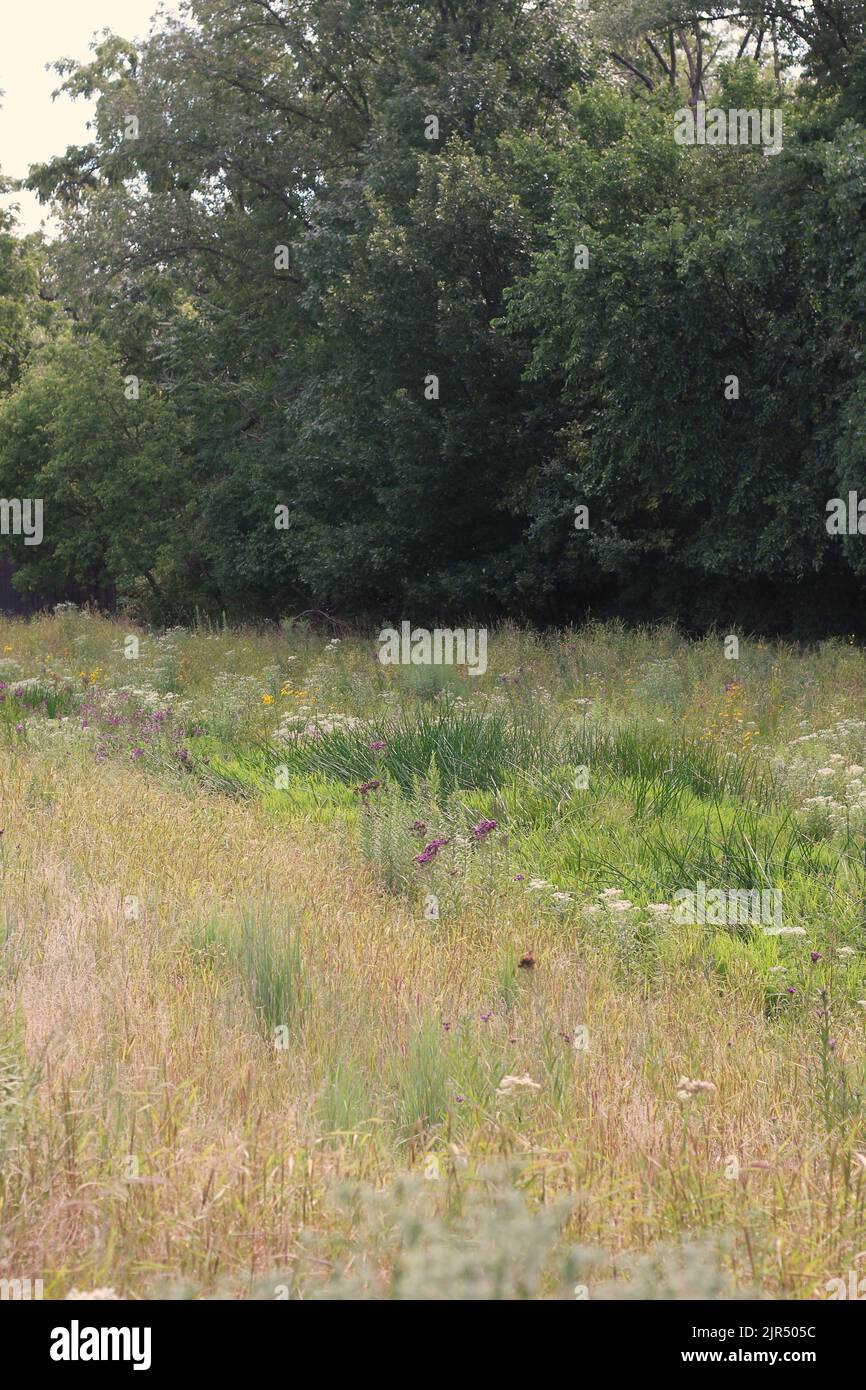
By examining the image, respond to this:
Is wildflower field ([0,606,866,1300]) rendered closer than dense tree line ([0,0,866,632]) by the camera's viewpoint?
Yes

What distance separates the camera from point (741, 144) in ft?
61.0

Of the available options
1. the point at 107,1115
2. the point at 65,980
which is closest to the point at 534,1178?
the point at 107,1115

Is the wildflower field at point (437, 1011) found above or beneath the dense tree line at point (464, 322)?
beneath

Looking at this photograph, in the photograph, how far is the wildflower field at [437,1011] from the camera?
8.97 feet

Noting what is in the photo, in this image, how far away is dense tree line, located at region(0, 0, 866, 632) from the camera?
1792cm

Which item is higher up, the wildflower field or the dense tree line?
the dense tree line

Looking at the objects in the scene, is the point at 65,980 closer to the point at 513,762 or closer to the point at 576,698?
the point at 513,762

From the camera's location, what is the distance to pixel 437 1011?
423 centimetres

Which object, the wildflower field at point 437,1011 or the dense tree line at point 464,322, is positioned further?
the dense tree line at point 464,322

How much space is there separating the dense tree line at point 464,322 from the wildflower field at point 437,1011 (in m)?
9.07

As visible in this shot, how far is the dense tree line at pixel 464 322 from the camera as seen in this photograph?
706 inches

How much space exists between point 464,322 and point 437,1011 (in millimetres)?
17945

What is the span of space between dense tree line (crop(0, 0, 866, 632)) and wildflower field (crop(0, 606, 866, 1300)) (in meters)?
9.07

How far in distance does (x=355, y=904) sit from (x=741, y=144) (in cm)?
1627
